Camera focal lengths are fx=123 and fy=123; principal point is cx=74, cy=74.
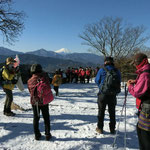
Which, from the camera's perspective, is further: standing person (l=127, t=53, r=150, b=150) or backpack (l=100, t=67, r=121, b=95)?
backpack (l=100, t=67, r=121, b=95)

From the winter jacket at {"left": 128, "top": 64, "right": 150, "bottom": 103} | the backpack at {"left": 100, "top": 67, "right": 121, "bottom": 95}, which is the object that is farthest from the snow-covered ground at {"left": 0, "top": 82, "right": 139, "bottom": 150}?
the winter jacket at {"left": 128, "top": 64, "right": 150, "bottom": 103}

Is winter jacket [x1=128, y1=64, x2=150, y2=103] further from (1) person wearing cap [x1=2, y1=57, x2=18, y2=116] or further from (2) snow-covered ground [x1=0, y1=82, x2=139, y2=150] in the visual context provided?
(1) person wearing cap [x1=2, y1=57, x2=18, y2=116]

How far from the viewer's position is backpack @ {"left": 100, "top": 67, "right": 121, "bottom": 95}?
10.0ft

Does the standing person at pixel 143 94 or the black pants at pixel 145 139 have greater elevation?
the standing person at pixel 143 94

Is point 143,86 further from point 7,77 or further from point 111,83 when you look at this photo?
point 7,77

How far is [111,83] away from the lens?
10.0 feet

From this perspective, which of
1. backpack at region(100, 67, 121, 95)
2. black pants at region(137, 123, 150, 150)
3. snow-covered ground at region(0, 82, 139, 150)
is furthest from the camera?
backpack at region(100, 67, 121, 95)

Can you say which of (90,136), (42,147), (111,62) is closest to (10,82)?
(42,147)

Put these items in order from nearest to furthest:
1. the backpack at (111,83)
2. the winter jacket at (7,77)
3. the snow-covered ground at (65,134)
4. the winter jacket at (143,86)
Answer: the winter jacket at (143,86), the snow-covered ground at (65,134), the backpack at (111,83), the winter jacket at (7,77)

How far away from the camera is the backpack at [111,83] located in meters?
3.05

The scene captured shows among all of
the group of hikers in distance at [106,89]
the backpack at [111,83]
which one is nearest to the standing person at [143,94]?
the group of hikers in distance at [106,89]

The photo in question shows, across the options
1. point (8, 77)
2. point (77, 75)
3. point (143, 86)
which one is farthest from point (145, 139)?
point (77, 75)

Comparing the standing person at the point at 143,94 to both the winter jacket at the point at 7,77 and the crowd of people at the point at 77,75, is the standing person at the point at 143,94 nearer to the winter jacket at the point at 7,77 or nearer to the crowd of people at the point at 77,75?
the winter jacket at the point at 7,77

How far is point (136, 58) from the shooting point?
2.06m
